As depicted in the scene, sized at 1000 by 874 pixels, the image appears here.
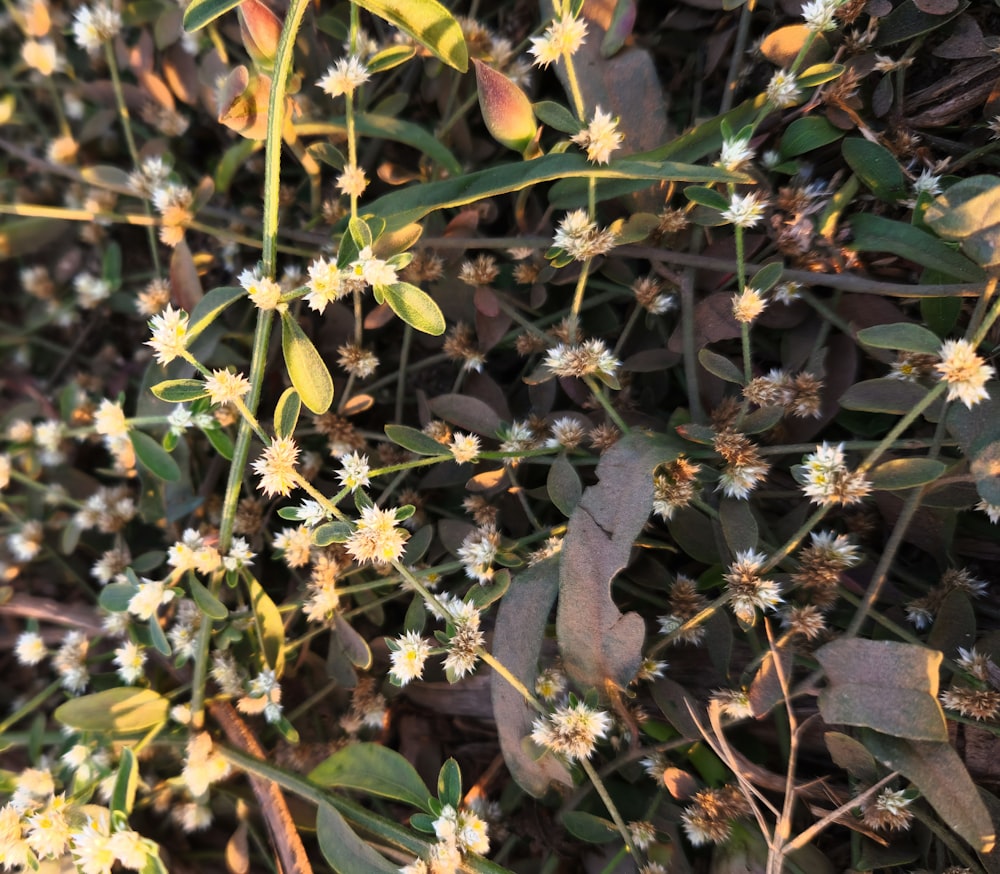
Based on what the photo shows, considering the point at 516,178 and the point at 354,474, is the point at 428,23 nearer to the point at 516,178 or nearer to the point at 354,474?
the point at 516,178

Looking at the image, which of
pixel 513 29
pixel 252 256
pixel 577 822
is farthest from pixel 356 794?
pixel 513 29

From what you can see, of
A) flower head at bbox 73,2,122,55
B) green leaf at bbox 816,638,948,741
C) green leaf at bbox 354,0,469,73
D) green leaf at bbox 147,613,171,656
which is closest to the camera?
green leaf at bbox 816,638,948,741

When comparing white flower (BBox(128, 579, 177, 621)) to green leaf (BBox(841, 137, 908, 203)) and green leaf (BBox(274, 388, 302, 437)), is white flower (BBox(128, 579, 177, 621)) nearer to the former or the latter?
green leaf (BBox(274, 388, 302, 437))

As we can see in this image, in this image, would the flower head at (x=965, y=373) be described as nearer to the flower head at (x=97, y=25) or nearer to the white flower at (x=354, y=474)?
the white flower at (x=354, y=474)

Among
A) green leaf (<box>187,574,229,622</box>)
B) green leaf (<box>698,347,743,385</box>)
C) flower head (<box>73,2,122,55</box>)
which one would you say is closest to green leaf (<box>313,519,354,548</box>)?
green leaf (<box>187,574,229,622</box>)

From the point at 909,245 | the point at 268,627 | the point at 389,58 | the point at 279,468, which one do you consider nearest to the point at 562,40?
the point at 389,58

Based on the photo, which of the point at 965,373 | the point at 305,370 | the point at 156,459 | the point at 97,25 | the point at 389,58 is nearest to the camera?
the point at 965,373

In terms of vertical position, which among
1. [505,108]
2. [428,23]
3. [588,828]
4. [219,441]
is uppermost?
[428,23]

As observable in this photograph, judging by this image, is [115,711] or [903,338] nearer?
[903,338]
